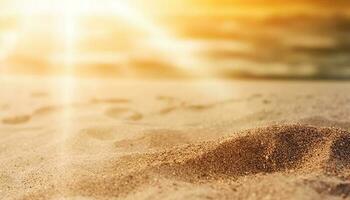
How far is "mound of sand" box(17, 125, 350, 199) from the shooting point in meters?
2.34

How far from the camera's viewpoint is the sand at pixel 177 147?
97.0 inches

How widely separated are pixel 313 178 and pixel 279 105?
201cm

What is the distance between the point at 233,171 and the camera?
2691 millimetres

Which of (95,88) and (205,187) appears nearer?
(205,187)

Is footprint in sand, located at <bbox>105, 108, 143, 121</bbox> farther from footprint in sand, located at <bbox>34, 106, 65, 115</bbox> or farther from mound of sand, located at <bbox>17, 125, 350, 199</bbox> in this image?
mound of sand, located at <bbox>17, 125, 350, 199</bbox>

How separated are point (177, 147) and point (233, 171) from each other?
43 cm

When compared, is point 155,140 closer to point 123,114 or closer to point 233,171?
point 233,171

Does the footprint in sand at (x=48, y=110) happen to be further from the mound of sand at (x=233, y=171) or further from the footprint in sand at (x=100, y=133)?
the mound of sand at (x=233, y=171)

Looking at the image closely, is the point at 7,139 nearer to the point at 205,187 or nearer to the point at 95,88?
the point at 205,187

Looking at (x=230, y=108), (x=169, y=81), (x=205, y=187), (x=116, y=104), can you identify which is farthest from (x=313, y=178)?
(x=169, y=81)

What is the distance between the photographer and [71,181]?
2715 millimetres

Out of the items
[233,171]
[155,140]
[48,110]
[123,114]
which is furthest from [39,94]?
[233,171]

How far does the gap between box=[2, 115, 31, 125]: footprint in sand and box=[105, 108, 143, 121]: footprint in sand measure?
61 cm

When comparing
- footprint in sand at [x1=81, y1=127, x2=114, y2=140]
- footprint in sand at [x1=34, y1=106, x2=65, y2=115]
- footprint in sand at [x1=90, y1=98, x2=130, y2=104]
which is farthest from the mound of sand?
footprint in sand at [x1=90, y1=98, x2=130, y2=104]
